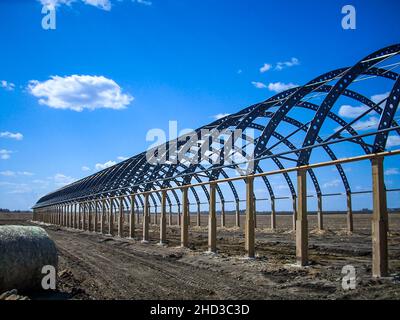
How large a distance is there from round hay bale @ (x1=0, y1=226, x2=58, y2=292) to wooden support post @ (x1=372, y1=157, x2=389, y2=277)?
7039 millimetres

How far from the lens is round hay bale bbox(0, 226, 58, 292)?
8469mm

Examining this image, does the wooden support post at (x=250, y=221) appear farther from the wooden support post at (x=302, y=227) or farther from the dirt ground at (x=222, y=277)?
the wooden support post at (x=302, y=227)

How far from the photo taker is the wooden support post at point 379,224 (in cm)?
945

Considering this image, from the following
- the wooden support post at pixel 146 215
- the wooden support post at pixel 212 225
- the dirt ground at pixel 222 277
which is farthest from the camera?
the wooden support post at pixel 146 215

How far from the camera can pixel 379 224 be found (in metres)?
9.62

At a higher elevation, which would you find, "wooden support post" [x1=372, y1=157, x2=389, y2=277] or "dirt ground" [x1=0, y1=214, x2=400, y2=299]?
"wooden support post" [x1=372, y1=157, x2=389, y2=277]

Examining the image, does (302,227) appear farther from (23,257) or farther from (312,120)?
(23,257)

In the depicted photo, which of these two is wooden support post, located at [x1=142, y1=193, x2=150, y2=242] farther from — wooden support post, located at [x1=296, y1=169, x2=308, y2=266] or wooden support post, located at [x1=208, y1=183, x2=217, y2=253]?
wooden support post, located at [x1=296, y1=169, x2=308, y2=266]

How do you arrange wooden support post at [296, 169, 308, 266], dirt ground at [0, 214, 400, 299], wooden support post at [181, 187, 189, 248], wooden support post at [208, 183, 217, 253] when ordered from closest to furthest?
dirt ground at [0, 214, 400, 299] → wooden support post at [296, 169, 308, 266] → wooden support post at [208, 183, 217, 253] → wooden support post at [181, 187, 189, 248]

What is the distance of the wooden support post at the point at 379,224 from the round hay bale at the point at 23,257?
7.04 meters

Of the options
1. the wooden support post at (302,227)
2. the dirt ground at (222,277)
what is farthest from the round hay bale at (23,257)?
the wooden support post at (302,227)

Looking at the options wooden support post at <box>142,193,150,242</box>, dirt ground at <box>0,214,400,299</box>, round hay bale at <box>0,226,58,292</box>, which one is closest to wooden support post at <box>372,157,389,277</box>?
dirt ground at <box>0,214,400,299</box>

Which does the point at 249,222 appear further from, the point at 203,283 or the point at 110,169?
the point at 110,169

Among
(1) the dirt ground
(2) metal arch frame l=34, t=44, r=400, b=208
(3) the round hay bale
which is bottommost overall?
(1) the dirt ground
